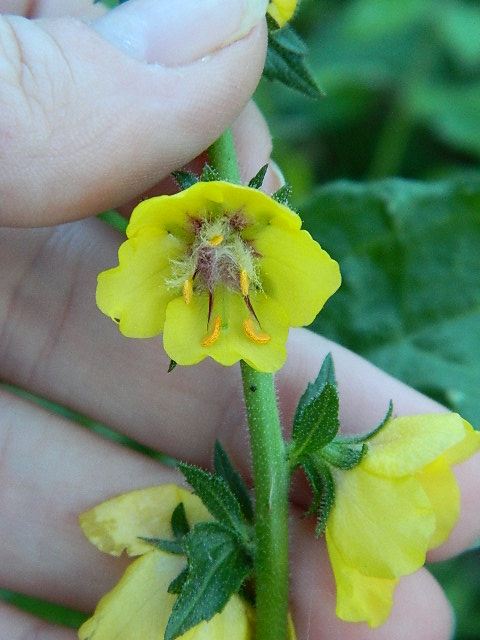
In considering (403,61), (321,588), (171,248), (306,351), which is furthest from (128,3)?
(403,61)

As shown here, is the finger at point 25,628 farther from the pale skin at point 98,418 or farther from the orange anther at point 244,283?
the orange anther at point 244,283

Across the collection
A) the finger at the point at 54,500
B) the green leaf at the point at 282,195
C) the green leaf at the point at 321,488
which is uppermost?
the green leaf at the point at 282,195

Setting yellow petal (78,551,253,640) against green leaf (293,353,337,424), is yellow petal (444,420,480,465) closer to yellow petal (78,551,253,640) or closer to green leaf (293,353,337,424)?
green leaf (293,353,337,424)

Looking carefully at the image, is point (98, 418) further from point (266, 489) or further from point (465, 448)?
point (465, 448)

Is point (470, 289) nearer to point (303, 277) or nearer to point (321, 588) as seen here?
point (321, 588)

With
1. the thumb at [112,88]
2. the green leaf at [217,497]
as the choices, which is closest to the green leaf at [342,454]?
the green leaf at [217,497]

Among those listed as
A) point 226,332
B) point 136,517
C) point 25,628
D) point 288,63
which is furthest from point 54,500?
point 288,63

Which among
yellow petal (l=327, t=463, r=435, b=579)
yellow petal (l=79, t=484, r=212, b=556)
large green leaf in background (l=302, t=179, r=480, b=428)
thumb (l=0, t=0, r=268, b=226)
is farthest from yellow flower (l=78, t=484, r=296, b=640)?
large green leaf in background (l=302, t=179, r=480, b=428)

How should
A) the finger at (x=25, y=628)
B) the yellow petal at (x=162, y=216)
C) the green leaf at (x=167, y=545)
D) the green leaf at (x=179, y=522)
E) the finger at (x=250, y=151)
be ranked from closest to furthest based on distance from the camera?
the yellow petal at (x=162, y=216) < the green leaf at (x=167, y=545) < the green leaf at (x=179, y=522) < the finger at (x=250, y=151) < the finger at (x=25, y=628)
